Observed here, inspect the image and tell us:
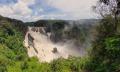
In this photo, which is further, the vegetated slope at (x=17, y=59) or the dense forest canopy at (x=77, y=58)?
the vegetated slope at (x=17, y=59)

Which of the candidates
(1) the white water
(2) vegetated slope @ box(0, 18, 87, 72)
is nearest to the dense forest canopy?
(2) vegetated slope @ box(0, 18, 87, 72)

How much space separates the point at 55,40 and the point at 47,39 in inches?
100

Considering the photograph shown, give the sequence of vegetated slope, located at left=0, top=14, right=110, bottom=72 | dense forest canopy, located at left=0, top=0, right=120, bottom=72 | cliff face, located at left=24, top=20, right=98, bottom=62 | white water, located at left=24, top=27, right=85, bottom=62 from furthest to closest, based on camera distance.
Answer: cliff face, located at left=24, top=20, right=98, bottom=62 → white water, located at left=24, top=27, right=85, bottom=62 → vegetated slope, located at left=0, top=14, right=110, bottom=72 → dense forest canopy, located at left=0, top=0, right=120, bottom=72

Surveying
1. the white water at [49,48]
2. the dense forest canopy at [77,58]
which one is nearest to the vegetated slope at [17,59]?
the dense forest canopy at [77,58]

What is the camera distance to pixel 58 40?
3883 inches

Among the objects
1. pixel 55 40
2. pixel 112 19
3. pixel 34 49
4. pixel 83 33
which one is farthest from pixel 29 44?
pixel 112 19

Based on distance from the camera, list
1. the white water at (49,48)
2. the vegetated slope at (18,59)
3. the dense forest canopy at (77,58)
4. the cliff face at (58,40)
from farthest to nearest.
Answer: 1. the cliff face at (58,40)
2. the white water at (49,48)
3. the vegetated slope at (18,59)
4. the dense forest canopy at (77,58)

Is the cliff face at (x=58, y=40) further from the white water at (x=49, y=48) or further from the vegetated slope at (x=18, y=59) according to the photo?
the vegetated slope at (x=18, y=59)

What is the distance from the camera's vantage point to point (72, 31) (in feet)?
324

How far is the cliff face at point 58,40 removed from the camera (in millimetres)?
92562

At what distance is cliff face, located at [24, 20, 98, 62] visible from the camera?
9256 cm

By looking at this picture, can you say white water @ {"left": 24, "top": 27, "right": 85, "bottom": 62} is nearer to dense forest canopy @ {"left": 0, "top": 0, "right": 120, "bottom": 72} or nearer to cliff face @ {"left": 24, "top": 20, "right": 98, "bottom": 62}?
cliff face @ {"left": 24, "top": 20, "right": 98, "bottom": 62}

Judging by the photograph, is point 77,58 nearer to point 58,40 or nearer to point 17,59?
point 17,59

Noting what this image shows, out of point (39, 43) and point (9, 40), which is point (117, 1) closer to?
point (9, 40)
